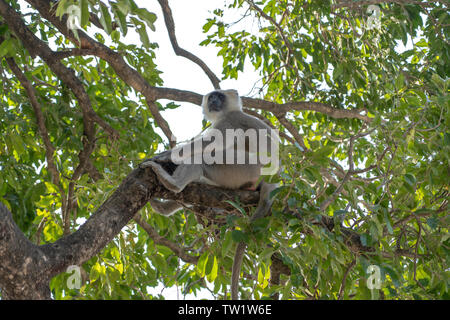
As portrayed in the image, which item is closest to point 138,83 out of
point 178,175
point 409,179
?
point 178,175

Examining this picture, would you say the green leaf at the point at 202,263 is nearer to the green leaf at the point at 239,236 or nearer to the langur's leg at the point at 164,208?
the green leaf at the point at 239,236

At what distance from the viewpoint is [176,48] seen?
538cm

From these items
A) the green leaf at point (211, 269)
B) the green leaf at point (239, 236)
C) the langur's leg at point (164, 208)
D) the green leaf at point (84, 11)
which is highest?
the green leaf at point (84, 11)

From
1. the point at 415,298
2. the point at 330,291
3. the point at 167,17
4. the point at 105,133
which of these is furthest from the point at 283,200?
the point at 167,17

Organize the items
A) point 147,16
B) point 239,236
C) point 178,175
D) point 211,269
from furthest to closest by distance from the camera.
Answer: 1. point 178,175
2. point 211,269
3. point 239,236
4. point 147,16

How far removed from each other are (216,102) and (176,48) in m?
0.78

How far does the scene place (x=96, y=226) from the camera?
2834 millimetres

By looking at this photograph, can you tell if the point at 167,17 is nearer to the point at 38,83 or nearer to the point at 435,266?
the point at 38,83

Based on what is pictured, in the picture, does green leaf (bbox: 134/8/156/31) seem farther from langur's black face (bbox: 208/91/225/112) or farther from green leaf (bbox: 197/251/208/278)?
langur's black face (bbox: 208/91/225/112)

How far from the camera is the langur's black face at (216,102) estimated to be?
17.0 feet

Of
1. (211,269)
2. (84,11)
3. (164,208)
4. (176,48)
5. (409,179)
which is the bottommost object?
(211,269)

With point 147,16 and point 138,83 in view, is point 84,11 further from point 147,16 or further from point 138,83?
point 138,83

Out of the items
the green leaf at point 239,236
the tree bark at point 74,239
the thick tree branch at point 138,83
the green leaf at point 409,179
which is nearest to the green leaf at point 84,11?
the tree bark at point 74,239
